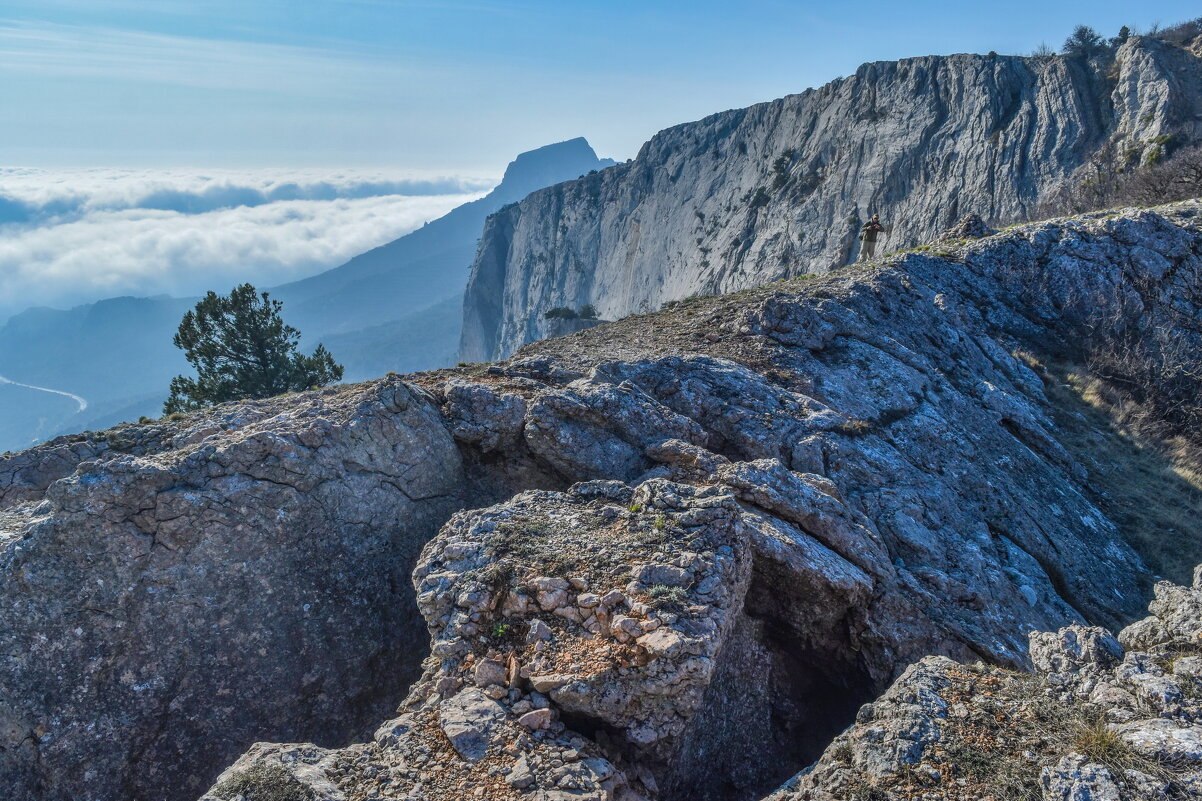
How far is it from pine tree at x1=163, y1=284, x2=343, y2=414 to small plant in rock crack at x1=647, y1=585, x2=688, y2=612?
2157cm

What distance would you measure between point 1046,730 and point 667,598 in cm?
410

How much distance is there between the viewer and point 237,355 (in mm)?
26719

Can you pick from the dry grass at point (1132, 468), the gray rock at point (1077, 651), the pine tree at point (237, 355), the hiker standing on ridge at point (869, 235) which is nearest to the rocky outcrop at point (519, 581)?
the dry grass at point (1132, 468)

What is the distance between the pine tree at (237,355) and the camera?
25.3m

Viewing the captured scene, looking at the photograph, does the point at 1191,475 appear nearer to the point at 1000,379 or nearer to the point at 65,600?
the point at 1000,379

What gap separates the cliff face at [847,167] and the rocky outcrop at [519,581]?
41.0 m

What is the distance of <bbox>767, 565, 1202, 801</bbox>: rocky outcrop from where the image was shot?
5887 millimetres

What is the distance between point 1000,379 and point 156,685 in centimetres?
2205

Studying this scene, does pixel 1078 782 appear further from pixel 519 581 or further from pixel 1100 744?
pixel 519 581

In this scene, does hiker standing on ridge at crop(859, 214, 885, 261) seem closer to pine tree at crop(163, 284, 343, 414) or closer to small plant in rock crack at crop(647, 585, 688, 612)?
pine tree at crop(163, 284, 343, 414)

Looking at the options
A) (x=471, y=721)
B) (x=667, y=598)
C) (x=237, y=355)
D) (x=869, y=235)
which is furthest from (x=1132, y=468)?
(x=237, y=355)

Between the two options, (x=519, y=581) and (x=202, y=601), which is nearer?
(x=519, y=581)

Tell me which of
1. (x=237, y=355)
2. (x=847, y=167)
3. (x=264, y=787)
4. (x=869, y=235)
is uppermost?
(x=847, y=167)

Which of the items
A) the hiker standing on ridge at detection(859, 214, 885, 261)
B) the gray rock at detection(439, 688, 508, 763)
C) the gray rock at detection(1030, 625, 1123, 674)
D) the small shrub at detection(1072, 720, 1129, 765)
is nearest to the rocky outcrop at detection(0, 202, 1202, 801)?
the gray rock at detection(439, 688, 508, 763)
